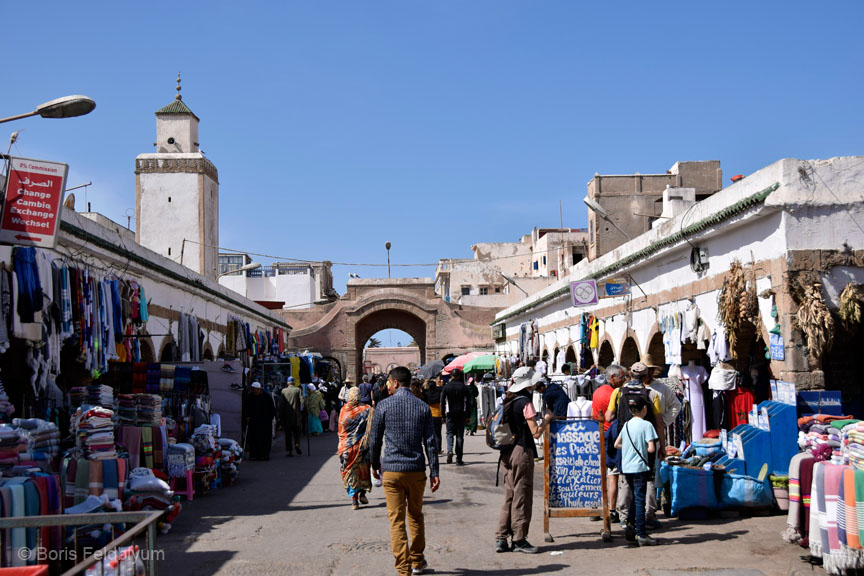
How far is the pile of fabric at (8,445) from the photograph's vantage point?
660 cm

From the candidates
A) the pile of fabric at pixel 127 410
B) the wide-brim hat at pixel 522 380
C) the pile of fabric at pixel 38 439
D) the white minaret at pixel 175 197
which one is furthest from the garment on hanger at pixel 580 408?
the white minaret at pixel 175 197

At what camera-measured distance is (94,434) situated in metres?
7.96

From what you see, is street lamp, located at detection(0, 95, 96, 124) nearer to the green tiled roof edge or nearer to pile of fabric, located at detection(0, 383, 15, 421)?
pile of fabric, located at detection(0, 383, 15, 421)

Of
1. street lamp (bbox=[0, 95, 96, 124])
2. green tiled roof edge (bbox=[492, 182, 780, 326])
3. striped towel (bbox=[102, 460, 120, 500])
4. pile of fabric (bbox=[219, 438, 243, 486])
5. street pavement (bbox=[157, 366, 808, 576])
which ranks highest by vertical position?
street lamp (bbox=[0, 95, 96, 124])

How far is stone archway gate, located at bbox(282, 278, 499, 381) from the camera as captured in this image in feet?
126

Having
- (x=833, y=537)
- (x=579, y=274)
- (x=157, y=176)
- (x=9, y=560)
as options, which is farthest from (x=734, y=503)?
(x=157, y=176)

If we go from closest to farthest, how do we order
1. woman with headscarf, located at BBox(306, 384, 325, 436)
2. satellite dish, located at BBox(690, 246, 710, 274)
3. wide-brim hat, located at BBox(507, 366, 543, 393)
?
wide-brim hat, located at BBox(507, 366, 543, 393), satellite dish, located at BBox(690, 246, 710, 274), woman with headscarf, located at BBox(306, 384, 325, 436)

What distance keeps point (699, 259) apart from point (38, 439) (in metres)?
8.66

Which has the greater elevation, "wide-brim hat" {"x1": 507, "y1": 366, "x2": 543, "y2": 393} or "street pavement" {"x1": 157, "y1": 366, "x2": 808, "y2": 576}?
"wide-brim hat" {"x1": 507, "y1": 366, "x2": 543, "y2": 393}

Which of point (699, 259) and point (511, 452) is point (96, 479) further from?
point (699, 259)

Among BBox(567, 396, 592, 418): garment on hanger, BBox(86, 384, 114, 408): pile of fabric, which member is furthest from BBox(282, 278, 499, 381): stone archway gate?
BBox(86, 384, 114, 408): pile of fabric

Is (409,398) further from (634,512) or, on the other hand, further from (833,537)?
(833,537)

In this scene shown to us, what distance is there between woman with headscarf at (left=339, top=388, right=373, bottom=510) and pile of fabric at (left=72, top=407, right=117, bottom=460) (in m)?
2.68

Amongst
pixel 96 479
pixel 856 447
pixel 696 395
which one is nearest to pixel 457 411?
pixel 696 395
